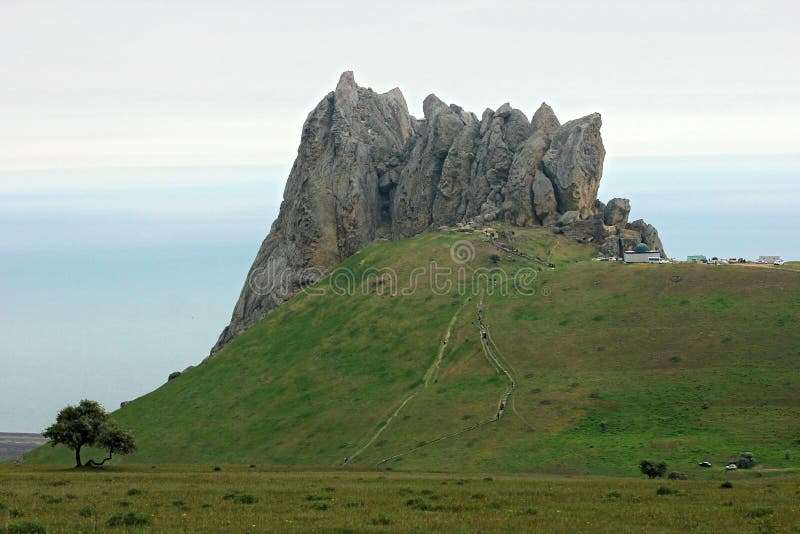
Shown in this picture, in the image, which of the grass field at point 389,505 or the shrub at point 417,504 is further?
the shrub at point 417,504

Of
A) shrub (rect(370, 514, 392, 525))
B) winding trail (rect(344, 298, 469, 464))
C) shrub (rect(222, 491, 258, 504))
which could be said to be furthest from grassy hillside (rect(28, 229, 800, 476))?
shrub (rect(370, 514, 392, 525))

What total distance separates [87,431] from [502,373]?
63.8m

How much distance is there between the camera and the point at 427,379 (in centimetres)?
14175

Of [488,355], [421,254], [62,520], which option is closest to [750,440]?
[488,355]

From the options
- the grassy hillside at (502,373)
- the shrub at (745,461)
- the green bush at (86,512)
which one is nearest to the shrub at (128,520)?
the green bush at (86,512)

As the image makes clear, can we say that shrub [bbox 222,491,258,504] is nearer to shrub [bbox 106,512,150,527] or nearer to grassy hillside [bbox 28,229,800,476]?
shrub [bbox 106,512,150,527]

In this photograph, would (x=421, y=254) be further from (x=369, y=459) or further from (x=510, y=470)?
(x=510, y=470)

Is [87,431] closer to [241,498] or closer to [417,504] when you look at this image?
[241,498]

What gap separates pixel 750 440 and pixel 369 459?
4598 centimetres

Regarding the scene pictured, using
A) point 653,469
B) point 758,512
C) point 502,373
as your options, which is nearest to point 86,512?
point 758,512

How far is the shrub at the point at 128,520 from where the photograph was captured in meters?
42.7

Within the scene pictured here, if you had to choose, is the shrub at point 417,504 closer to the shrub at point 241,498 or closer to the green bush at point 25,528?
the shrub at point 241,498

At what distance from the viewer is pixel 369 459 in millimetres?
118312

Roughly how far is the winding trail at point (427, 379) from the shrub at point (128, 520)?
7679 cm
